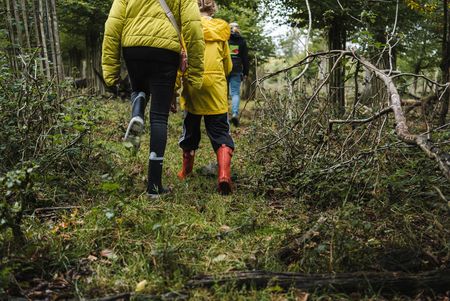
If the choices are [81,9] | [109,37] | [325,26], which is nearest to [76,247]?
[109,37]

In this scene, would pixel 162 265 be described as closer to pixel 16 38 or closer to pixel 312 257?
pixel 312 257

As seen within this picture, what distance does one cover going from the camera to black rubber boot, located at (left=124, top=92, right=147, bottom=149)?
3055mm

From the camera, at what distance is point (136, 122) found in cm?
320

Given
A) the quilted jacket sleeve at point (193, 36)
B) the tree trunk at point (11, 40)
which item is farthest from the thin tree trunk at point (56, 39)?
the quilted jacket sleeve at point (193, 36)

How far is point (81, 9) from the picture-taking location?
10680mm

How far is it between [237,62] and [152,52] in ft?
17.1

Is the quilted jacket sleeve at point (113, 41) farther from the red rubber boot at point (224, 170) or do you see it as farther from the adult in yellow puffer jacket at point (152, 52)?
the red rubber boot at point (224, 170)

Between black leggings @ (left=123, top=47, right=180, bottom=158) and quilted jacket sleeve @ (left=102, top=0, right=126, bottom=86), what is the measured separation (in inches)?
4.2

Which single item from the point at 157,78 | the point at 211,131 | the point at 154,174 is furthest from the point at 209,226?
the point at 211,131

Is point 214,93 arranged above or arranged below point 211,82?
below

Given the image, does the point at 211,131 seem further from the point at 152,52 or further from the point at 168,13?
the point at 168,13

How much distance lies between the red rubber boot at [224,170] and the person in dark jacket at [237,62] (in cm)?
432

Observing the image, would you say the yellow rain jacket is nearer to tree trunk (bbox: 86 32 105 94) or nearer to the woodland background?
the woodland background

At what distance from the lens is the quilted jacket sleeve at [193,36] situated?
128 inches
